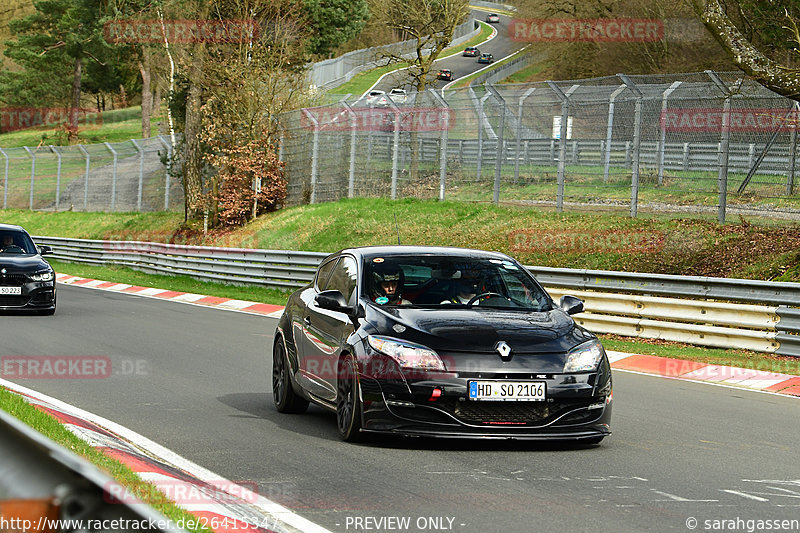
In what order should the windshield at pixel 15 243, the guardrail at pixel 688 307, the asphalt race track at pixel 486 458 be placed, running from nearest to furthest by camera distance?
the asphalt race track at pixel 486 458 → the guardrail at pixel 688 307 → the windshield at pixel 15 243

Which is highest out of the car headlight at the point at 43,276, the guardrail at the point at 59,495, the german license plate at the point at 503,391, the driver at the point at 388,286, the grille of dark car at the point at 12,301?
the guardrail at the point at 59,495

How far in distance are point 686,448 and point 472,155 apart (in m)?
19.0

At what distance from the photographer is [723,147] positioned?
2045 cm

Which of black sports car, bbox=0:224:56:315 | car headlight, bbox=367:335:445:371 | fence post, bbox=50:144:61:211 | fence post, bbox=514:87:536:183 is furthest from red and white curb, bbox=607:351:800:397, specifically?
fence post, bbox=50:144:61:211

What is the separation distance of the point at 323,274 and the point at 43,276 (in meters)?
10.9

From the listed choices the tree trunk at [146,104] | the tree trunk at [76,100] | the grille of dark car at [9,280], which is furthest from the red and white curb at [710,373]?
the tree trunk at [76,100]

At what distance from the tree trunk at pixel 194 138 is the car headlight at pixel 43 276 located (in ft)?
58.8

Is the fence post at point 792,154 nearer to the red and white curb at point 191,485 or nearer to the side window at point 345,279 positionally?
the side window at point 345,279

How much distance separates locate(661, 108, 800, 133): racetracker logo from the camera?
63.7 feet

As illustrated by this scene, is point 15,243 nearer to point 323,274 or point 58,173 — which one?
point 323,274

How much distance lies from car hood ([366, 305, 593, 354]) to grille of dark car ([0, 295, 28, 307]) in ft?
40.8

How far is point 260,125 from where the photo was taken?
3644cm

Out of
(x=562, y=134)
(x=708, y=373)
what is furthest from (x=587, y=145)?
(x=708, y=373)

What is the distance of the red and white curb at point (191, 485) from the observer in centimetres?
557
